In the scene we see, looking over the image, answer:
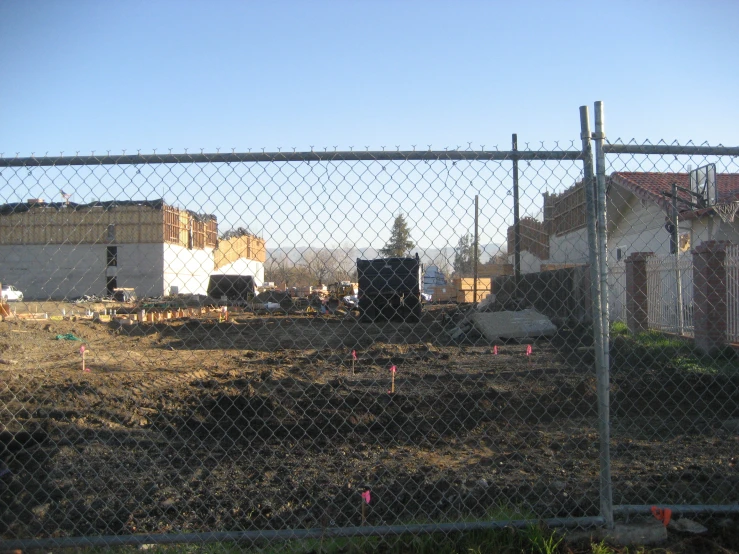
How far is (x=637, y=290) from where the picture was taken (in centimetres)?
1238

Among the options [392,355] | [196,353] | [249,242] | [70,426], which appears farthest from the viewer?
[196,353]

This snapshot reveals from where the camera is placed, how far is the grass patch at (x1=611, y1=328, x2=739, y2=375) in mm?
8375

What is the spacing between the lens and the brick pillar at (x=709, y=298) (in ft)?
29.6

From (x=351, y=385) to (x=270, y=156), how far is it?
6.27 m

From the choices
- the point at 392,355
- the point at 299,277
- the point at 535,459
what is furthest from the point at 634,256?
the point at 299,277

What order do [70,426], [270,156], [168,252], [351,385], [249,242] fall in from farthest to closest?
[351,385] → [70,426] → [168,252] → [249,242] → [270,156]

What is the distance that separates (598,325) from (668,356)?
25.4ft

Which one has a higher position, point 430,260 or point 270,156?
point 270,156

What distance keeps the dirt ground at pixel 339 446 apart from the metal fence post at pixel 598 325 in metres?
0.42

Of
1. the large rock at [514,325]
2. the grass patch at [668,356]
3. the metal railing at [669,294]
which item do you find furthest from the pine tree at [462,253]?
the large rock at [514,325]

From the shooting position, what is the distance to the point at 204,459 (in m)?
5.23

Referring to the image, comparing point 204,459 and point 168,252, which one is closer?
point 168,252

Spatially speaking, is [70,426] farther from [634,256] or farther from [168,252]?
[634,256]

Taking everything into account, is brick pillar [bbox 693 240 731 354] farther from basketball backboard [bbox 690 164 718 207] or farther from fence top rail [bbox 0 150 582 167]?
fence top rail [bbox 0 150 582 167]
